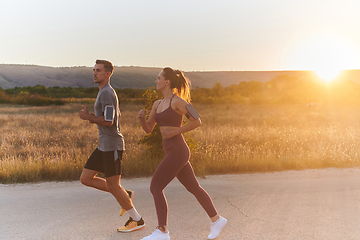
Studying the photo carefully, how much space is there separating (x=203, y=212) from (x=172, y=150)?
1583mm

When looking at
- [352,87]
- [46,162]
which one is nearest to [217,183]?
[46,162]

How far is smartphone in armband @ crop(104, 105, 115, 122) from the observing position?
134 inches

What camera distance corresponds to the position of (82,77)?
369 feet

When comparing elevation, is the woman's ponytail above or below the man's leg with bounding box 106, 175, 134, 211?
above

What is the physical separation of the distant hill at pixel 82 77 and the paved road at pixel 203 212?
92.0 meters

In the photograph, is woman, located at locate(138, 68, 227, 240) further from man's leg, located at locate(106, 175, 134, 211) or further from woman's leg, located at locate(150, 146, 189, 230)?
Answer: man's leg, located at locate(106, 175, 134, 211)

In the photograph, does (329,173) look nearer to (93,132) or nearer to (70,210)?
(70,210)

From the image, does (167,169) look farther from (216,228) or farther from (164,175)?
(216,228)

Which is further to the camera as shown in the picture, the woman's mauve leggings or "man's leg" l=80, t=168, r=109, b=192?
"man's leg" l=80, t=168, r=109, b=192

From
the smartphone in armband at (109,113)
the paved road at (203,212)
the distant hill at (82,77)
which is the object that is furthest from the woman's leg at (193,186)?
the distant hill at (82,77)

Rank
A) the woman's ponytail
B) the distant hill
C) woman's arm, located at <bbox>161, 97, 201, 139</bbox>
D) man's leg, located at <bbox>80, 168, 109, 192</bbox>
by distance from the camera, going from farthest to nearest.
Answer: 1. the distant hill
2. man's leg, located at <bbox>80, 168, 109, 192</bbox>
3. the woman's ponytail
4. woman's arm, located at <bbox>161, 97, 201, 139</bbox>

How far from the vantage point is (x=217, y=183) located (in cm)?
621

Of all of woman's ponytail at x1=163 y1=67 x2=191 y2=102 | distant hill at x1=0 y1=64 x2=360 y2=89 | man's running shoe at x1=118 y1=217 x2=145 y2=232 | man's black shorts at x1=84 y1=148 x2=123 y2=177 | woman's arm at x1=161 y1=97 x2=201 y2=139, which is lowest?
man's running shoe at x1=118 y1=217 x2=145 y2=232

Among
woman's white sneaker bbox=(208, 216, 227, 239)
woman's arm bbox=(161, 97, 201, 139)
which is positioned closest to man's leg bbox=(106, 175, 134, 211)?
woman's arm bbox=(161, 97, 201, 139)
